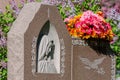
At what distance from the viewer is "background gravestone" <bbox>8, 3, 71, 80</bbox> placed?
10.4 meters

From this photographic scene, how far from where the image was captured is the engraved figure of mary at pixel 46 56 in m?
10.7

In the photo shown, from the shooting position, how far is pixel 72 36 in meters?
11.6

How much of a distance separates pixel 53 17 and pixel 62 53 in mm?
599

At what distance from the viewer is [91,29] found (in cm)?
1159

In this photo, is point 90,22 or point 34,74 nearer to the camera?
point 34,74

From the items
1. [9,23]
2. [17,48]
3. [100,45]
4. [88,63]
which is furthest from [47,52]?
[9,23]

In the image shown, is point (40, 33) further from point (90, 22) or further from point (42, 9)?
point (90, 22)

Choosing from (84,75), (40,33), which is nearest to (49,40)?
(40,33)

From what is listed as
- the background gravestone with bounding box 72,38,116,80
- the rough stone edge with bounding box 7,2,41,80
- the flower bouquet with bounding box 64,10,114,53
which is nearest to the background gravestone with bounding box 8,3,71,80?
the rough stone edge with bounding box 7,2,41,80

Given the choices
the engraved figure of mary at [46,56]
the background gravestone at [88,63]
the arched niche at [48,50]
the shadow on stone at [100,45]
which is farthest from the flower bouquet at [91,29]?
the engraved figure of mary at [46,56]

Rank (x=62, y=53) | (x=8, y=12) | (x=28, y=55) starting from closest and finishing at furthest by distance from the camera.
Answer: (x=28, y=55)
(x=62, y=53)
(x=8, y=12)

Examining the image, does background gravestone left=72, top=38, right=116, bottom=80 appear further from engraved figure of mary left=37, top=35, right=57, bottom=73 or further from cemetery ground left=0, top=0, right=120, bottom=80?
cemetery ground left=0, top=0, right=120, bottom=80

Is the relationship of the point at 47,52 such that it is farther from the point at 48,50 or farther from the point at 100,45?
the point at 100,45

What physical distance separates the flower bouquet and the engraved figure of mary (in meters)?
0.77
